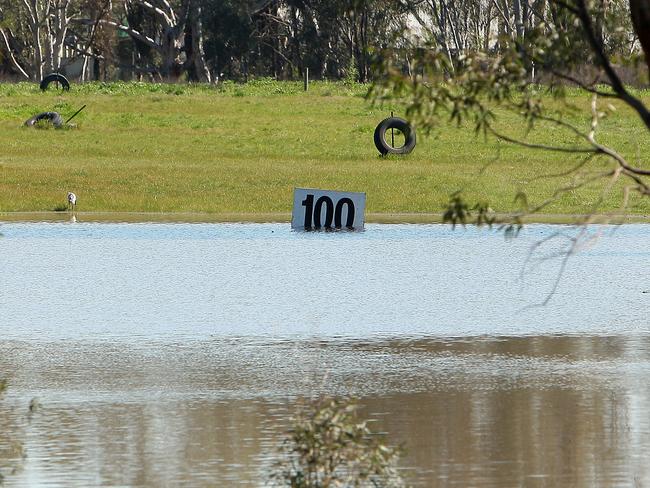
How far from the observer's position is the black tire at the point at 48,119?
4303 centimetres

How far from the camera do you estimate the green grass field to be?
31.4 meters

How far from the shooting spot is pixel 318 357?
13.0 m

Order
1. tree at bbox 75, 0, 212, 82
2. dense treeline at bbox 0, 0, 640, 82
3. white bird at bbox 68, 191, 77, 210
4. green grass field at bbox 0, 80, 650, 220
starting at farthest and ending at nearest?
tree at bbox 75, 0, 212, 82
dense treeline at bbox 0, 0, 640, 82
green grass field at bbox 0, 80, 650, 220
white bird at bbox 68, 191, 77, 210

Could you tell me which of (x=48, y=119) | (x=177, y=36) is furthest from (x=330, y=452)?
(x=177, y=36)

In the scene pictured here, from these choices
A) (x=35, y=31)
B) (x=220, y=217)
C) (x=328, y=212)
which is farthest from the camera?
(x=35, y=31)

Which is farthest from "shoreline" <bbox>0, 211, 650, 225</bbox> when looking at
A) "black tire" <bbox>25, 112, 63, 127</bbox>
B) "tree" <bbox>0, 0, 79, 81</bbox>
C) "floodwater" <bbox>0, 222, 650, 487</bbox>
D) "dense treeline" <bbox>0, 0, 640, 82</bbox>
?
"tree" <bbox>0, 0, 79, 81</bbox>

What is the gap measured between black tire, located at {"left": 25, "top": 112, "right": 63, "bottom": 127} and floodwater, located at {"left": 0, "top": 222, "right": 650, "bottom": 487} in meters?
19.9

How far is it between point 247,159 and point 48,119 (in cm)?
801

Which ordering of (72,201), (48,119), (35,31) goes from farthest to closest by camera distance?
(35,31), (48,119), (72,201)

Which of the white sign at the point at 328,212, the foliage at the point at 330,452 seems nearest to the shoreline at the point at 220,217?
the white sign at the point at 328,212

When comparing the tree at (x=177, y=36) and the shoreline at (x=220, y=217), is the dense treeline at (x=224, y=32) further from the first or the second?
the shoreline at (x=220, y=217)

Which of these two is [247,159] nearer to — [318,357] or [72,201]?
[72,201]

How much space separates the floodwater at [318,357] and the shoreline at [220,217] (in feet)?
15.7

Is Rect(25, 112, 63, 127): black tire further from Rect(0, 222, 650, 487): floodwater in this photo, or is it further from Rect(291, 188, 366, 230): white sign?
Rect(0, 222, 650, 487): floodwater
